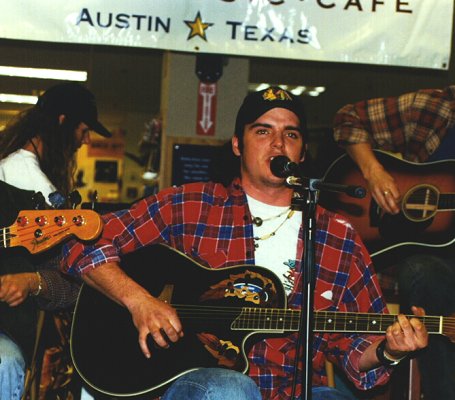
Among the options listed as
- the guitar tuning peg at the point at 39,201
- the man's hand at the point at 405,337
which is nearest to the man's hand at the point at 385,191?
the man's hand at the point at 405,337

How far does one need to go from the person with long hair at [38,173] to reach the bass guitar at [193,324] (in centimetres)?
27

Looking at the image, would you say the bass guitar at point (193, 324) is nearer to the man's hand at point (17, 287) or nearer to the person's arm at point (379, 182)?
the man's hand at point (17, 287)

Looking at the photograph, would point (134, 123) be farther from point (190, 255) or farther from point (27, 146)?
point (190, 255)

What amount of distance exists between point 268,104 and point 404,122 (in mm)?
983

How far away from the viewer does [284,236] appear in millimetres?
2744

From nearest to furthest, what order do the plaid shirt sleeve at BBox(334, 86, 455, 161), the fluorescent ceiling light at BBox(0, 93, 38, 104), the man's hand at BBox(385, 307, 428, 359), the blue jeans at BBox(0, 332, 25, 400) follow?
the man's hand at BBox(385, 307, 428, 359), the blue jeans at BBox(0, 332, 25, 400), the plaid shirt sleeve at BBox(334, 86, 455, 161), the fluorescent ceiling light at BBox(0, 93, 38, 104)

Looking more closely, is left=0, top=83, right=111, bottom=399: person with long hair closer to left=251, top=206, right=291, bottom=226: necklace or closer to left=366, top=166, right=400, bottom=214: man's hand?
left=251, top=206, right=291, bottom=226: necklace

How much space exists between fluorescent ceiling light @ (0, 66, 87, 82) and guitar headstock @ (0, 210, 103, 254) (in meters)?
2.42

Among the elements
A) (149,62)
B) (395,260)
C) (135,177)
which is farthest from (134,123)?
(395,260)

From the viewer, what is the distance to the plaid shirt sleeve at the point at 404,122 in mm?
3482

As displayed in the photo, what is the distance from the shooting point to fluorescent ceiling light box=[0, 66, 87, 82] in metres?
4.76

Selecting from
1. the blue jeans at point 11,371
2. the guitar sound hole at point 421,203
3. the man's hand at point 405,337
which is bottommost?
the blue jeans at point 11,371

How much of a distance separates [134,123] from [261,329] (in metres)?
6.80

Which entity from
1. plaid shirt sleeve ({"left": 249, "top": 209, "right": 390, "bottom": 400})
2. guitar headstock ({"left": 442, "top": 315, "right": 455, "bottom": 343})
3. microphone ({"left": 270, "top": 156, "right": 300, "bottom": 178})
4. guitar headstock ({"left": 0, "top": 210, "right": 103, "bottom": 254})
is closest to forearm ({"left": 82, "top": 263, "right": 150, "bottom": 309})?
guitar headstock ({"left": 0, "top": 210, "right": 103, "bottom": 254})
